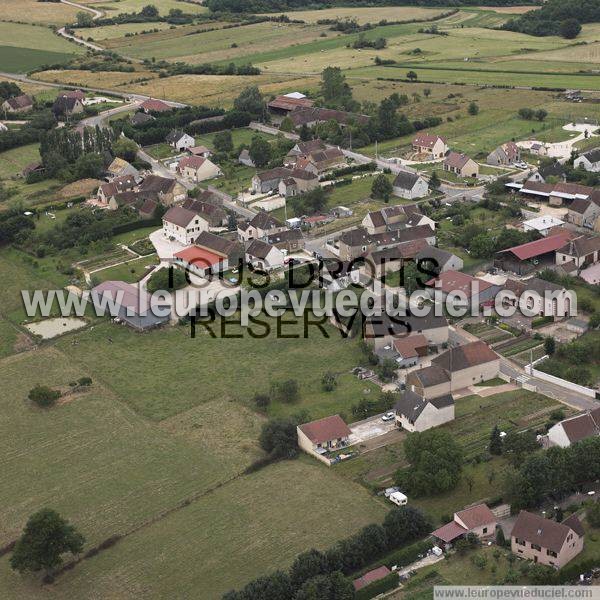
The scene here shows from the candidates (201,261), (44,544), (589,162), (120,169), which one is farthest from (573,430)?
(120,169)

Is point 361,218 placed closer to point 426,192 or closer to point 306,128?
point 426,192

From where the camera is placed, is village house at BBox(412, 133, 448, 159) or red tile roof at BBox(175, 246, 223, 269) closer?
red tile roof at BBox(175, 246, 223, 269)

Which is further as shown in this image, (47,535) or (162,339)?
(162,339)

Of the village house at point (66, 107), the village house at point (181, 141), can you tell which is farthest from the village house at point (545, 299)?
the village house at point (66, 107)

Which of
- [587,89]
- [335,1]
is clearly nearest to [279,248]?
[587,89]

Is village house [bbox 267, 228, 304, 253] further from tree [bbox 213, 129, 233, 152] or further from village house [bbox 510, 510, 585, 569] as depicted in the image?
village house [bbox 510, 510, 585, 569]

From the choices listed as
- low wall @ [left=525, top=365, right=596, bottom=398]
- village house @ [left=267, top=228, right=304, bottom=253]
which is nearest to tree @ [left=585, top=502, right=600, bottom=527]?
low wall @ [left=525, top=365, right=596, bottom=398]
